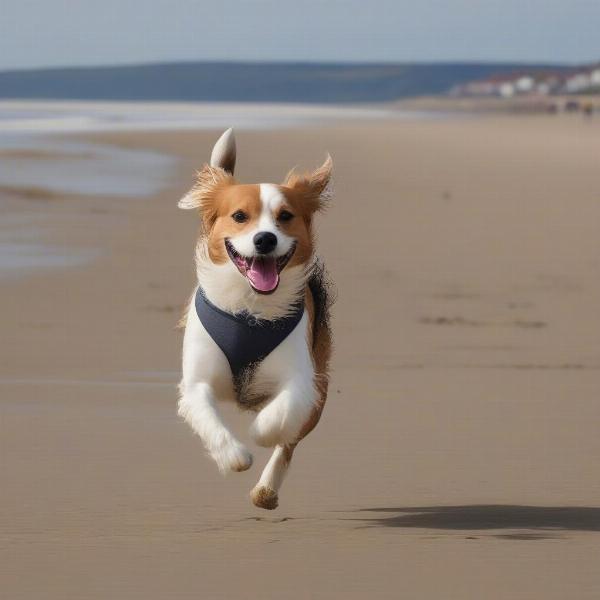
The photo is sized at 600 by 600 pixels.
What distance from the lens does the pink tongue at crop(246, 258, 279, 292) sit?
6.29 metres

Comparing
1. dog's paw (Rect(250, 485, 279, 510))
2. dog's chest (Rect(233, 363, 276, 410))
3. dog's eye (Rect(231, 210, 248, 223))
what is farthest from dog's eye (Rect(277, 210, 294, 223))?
dog's paw (Rect(250, 485, 279, 510))

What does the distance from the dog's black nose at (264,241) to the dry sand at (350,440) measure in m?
0.93

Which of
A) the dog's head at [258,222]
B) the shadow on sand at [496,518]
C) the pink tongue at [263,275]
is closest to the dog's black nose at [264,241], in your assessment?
the dog's head at [258,222]

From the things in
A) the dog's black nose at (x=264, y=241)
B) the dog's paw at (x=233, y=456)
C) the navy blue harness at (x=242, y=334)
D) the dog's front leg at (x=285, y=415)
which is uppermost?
the dog's black nose at (x=264, y=241)

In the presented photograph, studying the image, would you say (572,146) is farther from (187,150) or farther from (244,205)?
(244,205)

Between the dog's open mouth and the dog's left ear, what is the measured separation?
0.89 feet

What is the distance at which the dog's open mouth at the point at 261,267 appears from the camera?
20.6 ft

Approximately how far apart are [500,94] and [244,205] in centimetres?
16871

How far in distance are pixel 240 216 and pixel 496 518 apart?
1367mm

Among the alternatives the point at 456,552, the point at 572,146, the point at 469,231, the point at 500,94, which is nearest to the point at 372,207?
the point at 469,231

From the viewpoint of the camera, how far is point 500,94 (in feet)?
567

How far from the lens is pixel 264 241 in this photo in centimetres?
616

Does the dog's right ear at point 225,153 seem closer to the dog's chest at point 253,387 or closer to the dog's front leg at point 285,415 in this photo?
the dog's chest at point 253,387

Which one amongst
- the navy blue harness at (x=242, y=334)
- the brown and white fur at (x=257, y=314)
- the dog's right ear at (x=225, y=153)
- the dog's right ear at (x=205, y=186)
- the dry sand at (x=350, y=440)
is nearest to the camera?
the dry sand at (x=350, y=440)
